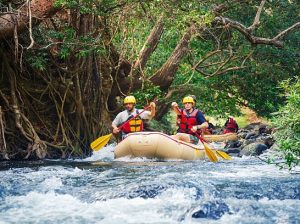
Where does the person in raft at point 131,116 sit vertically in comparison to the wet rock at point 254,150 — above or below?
above

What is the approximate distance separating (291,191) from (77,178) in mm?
2801

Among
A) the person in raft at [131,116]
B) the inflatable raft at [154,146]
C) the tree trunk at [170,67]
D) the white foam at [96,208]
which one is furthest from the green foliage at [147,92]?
the white foam at [96,208]

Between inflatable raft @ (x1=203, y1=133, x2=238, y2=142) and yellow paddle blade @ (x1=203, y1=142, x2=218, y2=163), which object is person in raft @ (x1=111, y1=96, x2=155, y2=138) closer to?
yellow paddle blade @ (x1=203, y1=142, x2=218, y2=163)

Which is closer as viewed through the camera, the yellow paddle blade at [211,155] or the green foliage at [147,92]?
the yellow paddle blade at [211,155]

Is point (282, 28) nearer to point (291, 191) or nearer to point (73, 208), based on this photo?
point (291, 191)

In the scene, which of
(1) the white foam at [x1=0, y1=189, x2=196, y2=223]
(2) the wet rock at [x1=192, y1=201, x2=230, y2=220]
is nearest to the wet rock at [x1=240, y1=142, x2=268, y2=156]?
(1) the white foam at [x1=0, y1=189, x2=196, y2=223]

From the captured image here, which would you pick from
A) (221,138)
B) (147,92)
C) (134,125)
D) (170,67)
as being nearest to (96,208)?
(134,125)

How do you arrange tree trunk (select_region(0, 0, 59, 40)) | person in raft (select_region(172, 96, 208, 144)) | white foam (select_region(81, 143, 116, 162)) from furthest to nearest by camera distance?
white foam (select_region(81, 143, 116, 162)), person in raft (select_region(172, 96, 208, 144)), tree trunk (select_region(0, 0, 59, 40))

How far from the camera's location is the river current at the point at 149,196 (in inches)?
223

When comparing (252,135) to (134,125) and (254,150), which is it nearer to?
(254,150)

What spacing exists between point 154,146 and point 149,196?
394 centimetres

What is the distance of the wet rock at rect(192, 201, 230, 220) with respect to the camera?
18.5ft

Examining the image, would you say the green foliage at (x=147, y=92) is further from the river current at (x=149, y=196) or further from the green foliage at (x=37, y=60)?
the river current at (x=149, y=196)

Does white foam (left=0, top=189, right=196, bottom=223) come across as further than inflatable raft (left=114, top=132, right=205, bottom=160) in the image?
No
